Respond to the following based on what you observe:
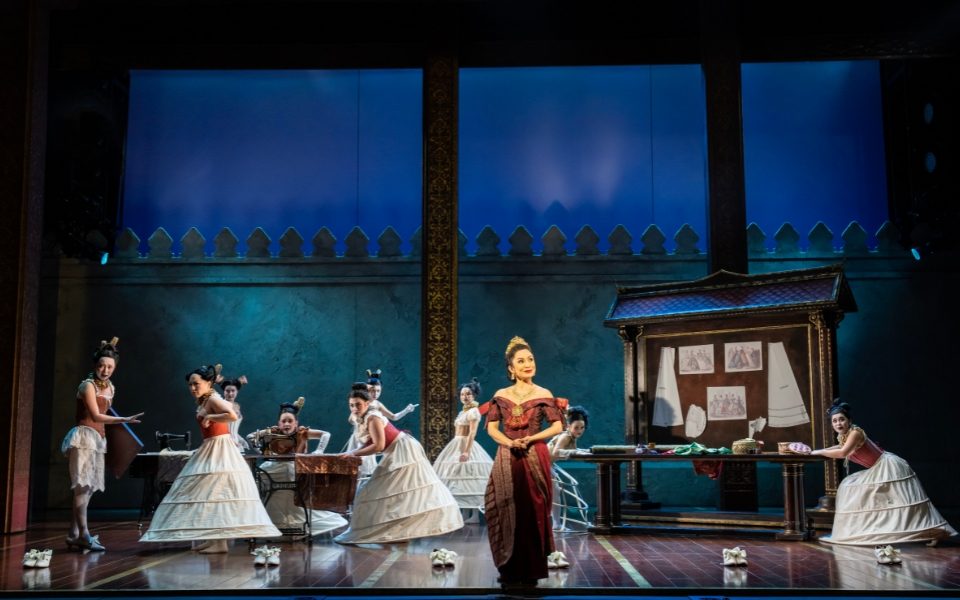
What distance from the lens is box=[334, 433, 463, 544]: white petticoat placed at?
798 cm

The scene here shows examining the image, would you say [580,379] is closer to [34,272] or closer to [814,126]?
[814,126]

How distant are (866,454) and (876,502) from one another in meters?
0.46

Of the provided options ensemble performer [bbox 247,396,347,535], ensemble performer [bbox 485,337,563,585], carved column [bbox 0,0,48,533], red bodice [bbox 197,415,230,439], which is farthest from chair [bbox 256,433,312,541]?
ensemble performer [bbox 485,337,563,585]

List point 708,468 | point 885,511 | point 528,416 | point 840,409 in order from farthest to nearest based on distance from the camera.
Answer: point 708,468 < point 840,409 < point 885,511 < point 528,416

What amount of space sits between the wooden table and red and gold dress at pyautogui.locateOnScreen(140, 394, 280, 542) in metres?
3.20

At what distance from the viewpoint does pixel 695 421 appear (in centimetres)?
998

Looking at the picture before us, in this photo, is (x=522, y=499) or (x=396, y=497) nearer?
(x=522, y=499)

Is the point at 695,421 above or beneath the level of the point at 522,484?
above

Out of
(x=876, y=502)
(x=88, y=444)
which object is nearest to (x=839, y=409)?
(x=876, y=502)

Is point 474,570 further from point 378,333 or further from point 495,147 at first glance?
point 495,147

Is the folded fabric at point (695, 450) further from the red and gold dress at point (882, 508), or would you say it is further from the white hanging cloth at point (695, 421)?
the red and gold dress at point (882, 508)

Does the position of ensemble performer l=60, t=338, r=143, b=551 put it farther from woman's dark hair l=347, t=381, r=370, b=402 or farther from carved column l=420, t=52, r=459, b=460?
carved column l=420, t=52, r=459, b=460

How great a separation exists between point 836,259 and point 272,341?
757 cm

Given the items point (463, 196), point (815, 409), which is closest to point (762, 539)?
point (815, 409)
